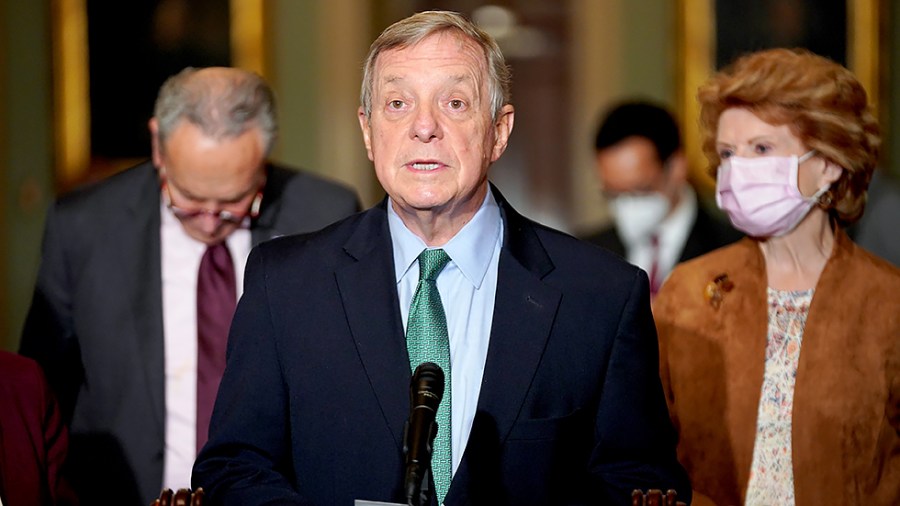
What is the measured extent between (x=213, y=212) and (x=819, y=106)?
1822mm

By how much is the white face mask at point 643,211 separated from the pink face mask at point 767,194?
7.24 ft

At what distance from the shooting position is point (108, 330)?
161 inches

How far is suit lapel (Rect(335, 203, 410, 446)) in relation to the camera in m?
2.84

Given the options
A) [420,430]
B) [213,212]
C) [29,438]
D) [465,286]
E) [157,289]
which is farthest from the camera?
[157,289]

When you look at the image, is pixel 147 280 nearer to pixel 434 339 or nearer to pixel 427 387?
pixel 434 339

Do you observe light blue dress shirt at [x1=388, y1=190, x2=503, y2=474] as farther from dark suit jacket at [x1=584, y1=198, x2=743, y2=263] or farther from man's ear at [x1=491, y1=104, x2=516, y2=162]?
dark suit jacket at [x1=584, y1=198, x2=743, y2=263]

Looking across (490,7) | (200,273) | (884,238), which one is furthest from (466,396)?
(490,7)

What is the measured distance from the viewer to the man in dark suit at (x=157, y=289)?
403 centimetres

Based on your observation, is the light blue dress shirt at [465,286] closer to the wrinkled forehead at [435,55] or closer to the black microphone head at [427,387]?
the wrinkled forehead at [435,55]

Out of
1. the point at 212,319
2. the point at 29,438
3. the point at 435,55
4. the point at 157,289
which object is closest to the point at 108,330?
the point at 157,289

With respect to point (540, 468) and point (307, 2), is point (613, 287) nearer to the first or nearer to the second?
point (540, 468)

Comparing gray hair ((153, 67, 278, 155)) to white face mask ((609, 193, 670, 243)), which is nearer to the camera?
gray hair ((153, 67, 278, 155))

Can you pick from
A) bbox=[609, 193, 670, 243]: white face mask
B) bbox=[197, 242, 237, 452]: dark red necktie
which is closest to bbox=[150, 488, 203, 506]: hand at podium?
bbox=[197, 242, 237, 452]: dark red necktie

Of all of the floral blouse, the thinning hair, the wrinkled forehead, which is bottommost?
the floral blouse
